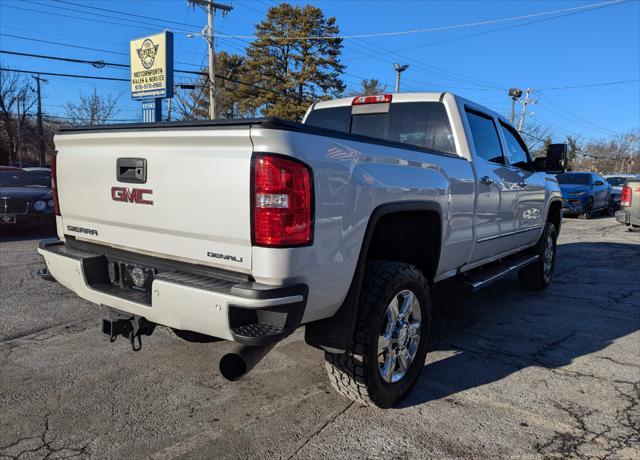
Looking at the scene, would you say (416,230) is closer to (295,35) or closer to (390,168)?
(390,168)

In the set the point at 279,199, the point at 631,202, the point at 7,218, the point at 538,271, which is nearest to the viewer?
the point at 279,199

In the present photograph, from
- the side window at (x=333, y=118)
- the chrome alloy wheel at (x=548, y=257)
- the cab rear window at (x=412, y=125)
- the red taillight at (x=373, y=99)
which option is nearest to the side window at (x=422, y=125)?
the cab rear window at (x=412, y=125)

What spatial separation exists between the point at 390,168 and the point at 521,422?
5.66ft

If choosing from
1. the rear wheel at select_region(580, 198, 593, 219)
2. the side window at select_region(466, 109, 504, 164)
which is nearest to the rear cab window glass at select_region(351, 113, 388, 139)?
the side window at select_region(466, 109, 504, 164)

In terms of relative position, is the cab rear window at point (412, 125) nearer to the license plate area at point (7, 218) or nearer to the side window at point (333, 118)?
the side window at point (333, 118)

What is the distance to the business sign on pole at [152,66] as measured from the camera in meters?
17.1

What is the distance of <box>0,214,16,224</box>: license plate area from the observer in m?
9.23

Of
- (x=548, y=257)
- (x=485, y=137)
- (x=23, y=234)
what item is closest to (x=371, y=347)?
(x=485, y=137)

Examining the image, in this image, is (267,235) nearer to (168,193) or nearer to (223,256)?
(223,256)

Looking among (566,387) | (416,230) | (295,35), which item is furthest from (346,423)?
(295,35)

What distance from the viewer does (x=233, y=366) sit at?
2414mm

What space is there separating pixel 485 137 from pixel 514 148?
3.27 feet

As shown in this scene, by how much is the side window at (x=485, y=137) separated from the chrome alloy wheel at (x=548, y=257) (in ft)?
6.90

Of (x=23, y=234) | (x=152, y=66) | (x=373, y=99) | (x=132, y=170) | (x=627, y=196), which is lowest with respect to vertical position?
(x=23, y=234)
